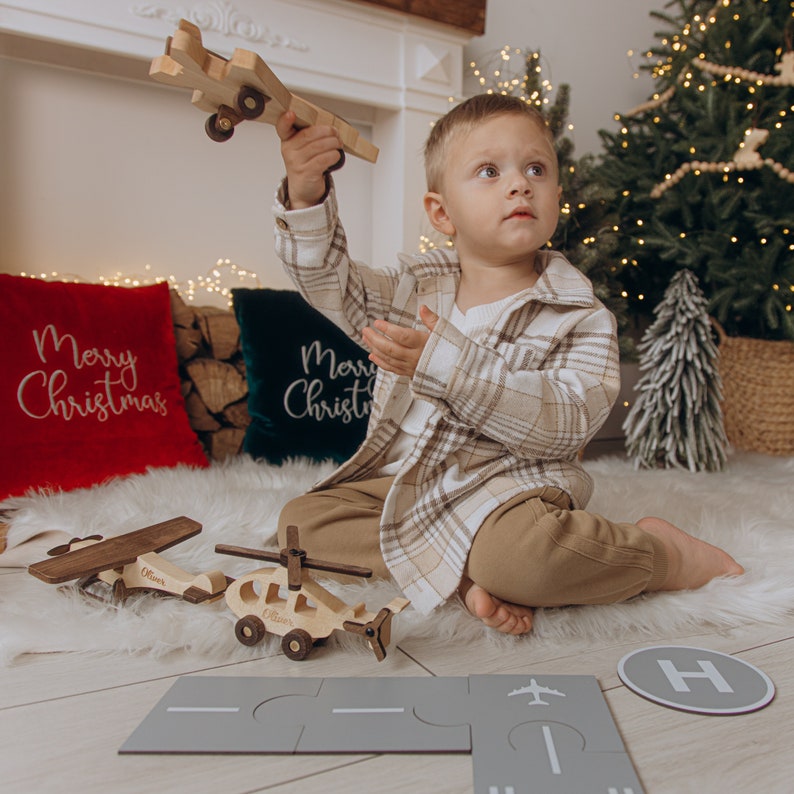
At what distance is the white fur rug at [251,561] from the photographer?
698mm

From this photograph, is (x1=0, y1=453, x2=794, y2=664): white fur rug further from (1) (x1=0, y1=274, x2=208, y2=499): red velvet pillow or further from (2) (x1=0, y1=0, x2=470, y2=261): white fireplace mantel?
(2) (x1=0, y1=0, x2=470, y2=261): white fireplace mantel

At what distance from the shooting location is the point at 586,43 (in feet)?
7.25

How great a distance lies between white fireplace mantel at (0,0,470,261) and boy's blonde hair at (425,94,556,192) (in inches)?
33.1

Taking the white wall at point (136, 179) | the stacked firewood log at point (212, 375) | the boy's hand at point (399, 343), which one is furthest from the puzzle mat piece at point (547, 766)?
the white wall at point (136, 179)

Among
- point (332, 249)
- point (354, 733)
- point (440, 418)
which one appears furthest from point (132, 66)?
point (354, 733)

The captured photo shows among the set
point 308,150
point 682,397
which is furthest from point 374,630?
point 682,397

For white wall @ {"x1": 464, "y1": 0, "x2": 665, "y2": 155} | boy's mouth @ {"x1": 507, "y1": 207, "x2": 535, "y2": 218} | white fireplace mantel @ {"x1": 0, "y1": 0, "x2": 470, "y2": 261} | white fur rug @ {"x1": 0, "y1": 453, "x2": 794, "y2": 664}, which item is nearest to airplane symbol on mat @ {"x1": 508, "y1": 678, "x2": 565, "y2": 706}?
white fur rug @ {"x1": 0, "y1": 453, "x2": 794, "y2": 664}

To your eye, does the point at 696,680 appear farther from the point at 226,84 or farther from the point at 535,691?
the point at 226,84

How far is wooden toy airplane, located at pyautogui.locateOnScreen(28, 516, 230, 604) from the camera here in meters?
0.69

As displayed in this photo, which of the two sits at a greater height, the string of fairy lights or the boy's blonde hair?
the boy's blonde hair

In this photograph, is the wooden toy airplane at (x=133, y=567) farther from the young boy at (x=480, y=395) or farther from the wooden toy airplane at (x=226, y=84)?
the wooden toy airplane at (x=226, y=84)

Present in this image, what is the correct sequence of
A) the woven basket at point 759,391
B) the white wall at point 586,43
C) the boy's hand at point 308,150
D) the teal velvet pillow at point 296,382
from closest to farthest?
the boy's hand at point 308,150 < the teal velvet pillow at point 296,382 < the woven basket at point 759,391 < the white wall at point 586,43

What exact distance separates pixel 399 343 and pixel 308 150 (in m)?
0.26

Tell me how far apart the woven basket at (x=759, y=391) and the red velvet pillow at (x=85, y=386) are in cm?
132
